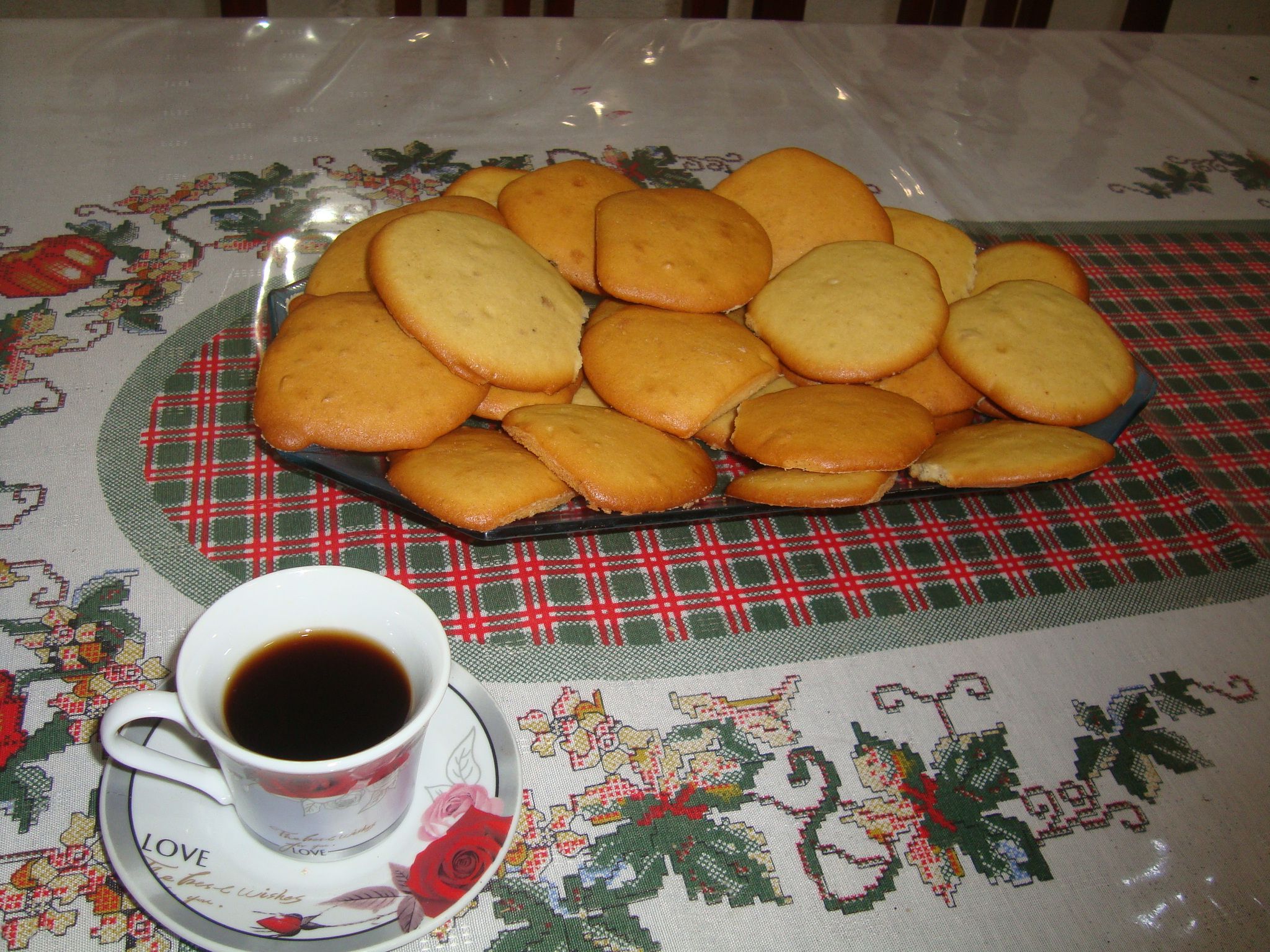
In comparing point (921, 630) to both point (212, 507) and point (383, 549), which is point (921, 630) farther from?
point (212, 507)

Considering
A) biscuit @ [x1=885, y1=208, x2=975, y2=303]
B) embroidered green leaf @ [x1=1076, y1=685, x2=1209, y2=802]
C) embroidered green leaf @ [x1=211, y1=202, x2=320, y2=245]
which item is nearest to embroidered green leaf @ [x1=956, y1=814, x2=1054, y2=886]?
embroidered green leaf @ [x1=1076, y1=685, x2=1209, y2=802]

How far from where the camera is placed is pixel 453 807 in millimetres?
717

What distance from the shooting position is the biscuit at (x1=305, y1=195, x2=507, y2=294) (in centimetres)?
107

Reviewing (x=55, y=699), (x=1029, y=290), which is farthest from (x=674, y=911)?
(x=1029, y=290)

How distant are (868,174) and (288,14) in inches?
131

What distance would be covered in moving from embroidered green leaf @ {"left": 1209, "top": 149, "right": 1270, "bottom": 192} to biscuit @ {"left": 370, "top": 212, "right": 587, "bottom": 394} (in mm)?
1651

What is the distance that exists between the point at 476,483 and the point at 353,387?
0.57 ft

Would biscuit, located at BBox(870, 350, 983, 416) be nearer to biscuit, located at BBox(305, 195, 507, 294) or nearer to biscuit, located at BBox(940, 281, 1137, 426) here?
biscuit, located at BBox(940, 281, 1137, 426)

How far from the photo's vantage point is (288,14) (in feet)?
12.8

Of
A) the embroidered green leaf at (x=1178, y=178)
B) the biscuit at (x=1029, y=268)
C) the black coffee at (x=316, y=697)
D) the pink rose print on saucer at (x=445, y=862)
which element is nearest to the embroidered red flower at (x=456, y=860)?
the pink rose print on saucer at (x=445, y=862)

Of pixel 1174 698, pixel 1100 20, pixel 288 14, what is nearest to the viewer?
pixel 1174 698

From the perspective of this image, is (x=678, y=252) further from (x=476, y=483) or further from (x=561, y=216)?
(x=476, y=483)

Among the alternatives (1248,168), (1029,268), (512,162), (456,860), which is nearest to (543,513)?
(456,860)

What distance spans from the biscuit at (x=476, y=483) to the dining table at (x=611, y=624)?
0.10 ft
